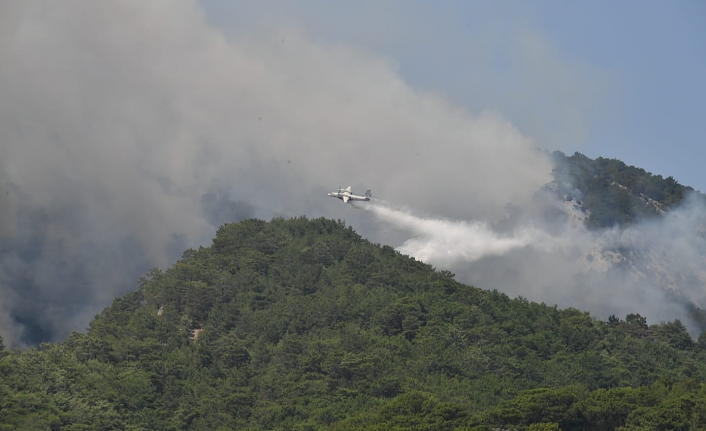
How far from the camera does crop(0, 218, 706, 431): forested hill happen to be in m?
91.4

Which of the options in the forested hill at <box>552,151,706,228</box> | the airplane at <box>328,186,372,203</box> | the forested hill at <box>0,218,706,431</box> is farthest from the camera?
the forested hill at <box>552,151,706,228</box>

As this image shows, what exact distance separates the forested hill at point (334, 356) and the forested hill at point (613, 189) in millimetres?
31402

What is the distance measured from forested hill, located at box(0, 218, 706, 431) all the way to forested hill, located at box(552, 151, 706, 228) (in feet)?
103

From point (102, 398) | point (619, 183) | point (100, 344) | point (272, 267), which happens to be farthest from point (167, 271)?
point (619, 183)

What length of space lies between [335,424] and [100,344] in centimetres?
2996

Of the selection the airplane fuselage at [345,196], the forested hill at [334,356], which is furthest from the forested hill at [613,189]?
the airplane fuselage at [345,196]

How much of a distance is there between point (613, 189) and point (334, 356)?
251 feet

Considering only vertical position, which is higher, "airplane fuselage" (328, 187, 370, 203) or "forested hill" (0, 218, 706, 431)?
"airplane fuselage" (328, 187, 370, 203)

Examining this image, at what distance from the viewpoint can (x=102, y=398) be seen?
102 meters

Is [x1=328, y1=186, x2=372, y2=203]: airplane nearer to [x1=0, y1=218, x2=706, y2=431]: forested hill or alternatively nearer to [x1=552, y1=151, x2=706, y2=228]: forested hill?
[x1=0, y1=218, x2=706, y2=431]: forested hill

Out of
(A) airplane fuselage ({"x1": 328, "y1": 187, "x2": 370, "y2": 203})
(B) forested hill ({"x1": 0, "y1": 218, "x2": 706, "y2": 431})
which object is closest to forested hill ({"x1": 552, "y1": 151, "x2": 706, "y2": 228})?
(B) forested hill ({"x1": 0, "y1": 218, "x2": 706, "y2": 431})

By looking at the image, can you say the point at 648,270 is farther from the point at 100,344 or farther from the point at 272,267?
the point at 100,344

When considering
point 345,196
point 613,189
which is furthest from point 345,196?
point 613,189

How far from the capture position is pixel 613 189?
577 ft
